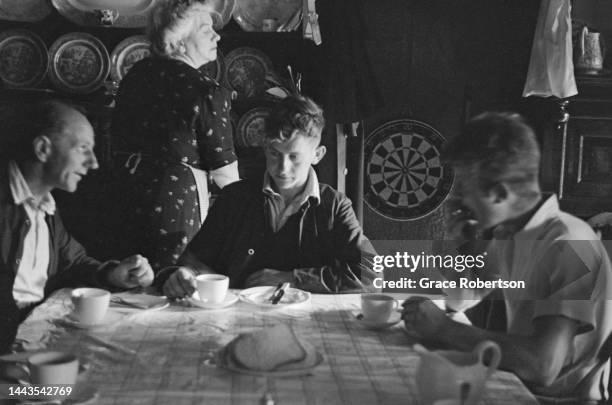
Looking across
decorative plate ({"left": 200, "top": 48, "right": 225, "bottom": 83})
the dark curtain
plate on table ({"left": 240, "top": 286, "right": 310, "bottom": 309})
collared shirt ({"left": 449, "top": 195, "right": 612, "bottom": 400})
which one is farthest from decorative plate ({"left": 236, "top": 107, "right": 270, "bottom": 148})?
collared shirt ({"left": 449, "top": 195, "right": 612, "bottom": 400})

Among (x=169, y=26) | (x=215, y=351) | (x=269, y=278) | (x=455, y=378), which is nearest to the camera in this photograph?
(x=455, y=378)

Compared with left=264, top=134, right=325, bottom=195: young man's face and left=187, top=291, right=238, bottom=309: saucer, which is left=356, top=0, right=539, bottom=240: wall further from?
left=187, top=291, right=238, bottom=309: saucer

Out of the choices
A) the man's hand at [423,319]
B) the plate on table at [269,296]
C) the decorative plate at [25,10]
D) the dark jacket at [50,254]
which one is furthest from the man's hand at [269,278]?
the decorative plate at [25,10]

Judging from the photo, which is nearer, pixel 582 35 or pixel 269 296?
pixel 269 296

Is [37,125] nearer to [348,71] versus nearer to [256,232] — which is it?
[256,232]

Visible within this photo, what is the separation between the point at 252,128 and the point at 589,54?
130 cm

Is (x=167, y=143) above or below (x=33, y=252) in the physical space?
above

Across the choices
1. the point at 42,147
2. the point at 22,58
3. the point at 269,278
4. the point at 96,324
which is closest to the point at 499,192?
the point at 269,278

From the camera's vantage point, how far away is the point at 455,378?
3.13 ft

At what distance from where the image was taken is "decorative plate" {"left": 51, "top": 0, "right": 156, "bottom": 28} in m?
2.57

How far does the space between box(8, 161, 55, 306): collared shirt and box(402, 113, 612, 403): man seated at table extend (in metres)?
0.99

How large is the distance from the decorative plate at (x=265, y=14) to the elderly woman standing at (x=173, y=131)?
1.35 feet

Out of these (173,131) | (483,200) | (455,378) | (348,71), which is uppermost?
(348,71)

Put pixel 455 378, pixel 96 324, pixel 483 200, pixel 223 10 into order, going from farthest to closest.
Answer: pixel 223 10
pixel 483 200
pixel 96 324
pixel 455 378
